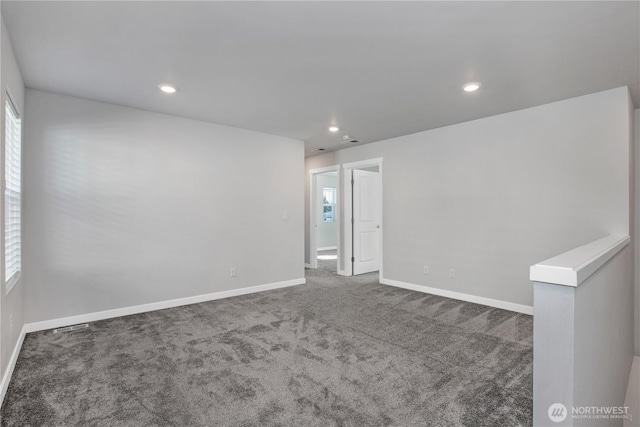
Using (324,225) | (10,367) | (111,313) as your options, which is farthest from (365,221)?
(10,367)

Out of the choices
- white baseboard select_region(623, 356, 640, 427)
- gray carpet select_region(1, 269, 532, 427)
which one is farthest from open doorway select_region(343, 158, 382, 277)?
white baseboard select_region(623, 356, 640, 427)

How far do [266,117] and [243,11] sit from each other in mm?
2235

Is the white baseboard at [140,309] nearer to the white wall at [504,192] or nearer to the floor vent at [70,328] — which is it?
the floor vent at [70,328]

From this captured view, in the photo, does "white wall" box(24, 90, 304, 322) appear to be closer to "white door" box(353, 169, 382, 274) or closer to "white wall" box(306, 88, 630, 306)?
"white door" box(353, 169, 382, 274)

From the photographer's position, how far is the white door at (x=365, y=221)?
6164 millimetres

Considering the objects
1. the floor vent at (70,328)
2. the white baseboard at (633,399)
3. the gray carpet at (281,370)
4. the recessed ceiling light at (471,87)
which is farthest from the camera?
the floor vent at (70,328)

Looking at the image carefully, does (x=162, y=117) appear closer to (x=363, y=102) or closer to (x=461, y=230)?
(x=363, y=102)

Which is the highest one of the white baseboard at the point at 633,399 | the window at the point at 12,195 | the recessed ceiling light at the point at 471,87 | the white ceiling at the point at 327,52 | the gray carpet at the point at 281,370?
the white ceiling at the point at 327,52

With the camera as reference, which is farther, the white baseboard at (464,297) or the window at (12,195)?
the white baseboard at (464,297)

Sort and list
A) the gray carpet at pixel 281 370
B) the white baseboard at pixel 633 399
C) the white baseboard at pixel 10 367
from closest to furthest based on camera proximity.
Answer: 1. the gray carpet at pixel 281 370
2. the white baseboard at pixel 10 367
3. the white baseboard at pixel 633 399

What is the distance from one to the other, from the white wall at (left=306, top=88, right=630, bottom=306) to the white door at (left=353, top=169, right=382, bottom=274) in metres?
0.75

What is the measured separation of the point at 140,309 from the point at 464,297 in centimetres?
411

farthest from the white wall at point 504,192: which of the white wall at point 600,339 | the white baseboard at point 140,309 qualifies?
the white baseboard at point 140,309

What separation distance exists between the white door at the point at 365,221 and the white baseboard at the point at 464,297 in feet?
2.84
